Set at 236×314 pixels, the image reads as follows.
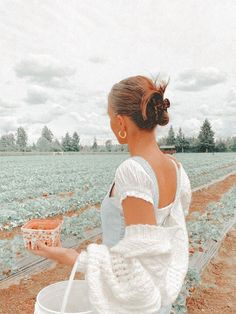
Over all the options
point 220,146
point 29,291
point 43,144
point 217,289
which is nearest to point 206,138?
point 220,146

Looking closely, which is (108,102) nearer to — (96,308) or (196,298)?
(96,308)

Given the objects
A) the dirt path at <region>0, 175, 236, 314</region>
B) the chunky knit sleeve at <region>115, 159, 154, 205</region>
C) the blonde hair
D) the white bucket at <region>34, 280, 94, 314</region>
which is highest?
the blonde hair

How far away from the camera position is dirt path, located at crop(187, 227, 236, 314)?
4.25 m

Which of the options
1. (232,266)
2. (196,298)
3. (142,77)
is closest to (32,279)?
(196,298)

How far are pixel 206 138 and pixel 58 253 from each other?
6988 cm

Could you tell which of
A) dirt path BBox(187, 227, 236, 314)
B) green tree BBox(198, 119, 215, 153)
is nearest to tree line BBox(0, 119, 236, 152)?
green tree BBox(198, 119, 215, 153)

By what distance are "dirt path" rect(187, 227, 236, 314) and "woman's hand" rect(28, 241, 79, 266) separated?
2.84 metres

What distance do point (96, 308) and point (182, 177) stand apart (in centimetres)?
80

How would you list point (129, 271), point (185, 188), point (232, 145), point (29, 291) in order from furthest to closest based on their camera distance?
point (232, 145) < point (29, 291) < point (185, 188) < point (129, 271)

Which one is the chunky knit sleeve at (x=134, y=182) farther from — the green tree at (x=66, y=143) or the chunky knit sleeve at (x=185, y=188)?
the green tree at (x=66, y=143)

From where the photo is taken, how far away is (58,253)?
171 centimetres

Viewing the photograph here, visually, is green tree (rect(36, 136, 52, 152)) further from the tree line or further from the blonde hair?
the blonde hair

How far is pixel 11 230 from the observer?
7.45 meters

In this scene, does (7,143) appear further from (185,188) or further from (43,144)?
(185,188)
